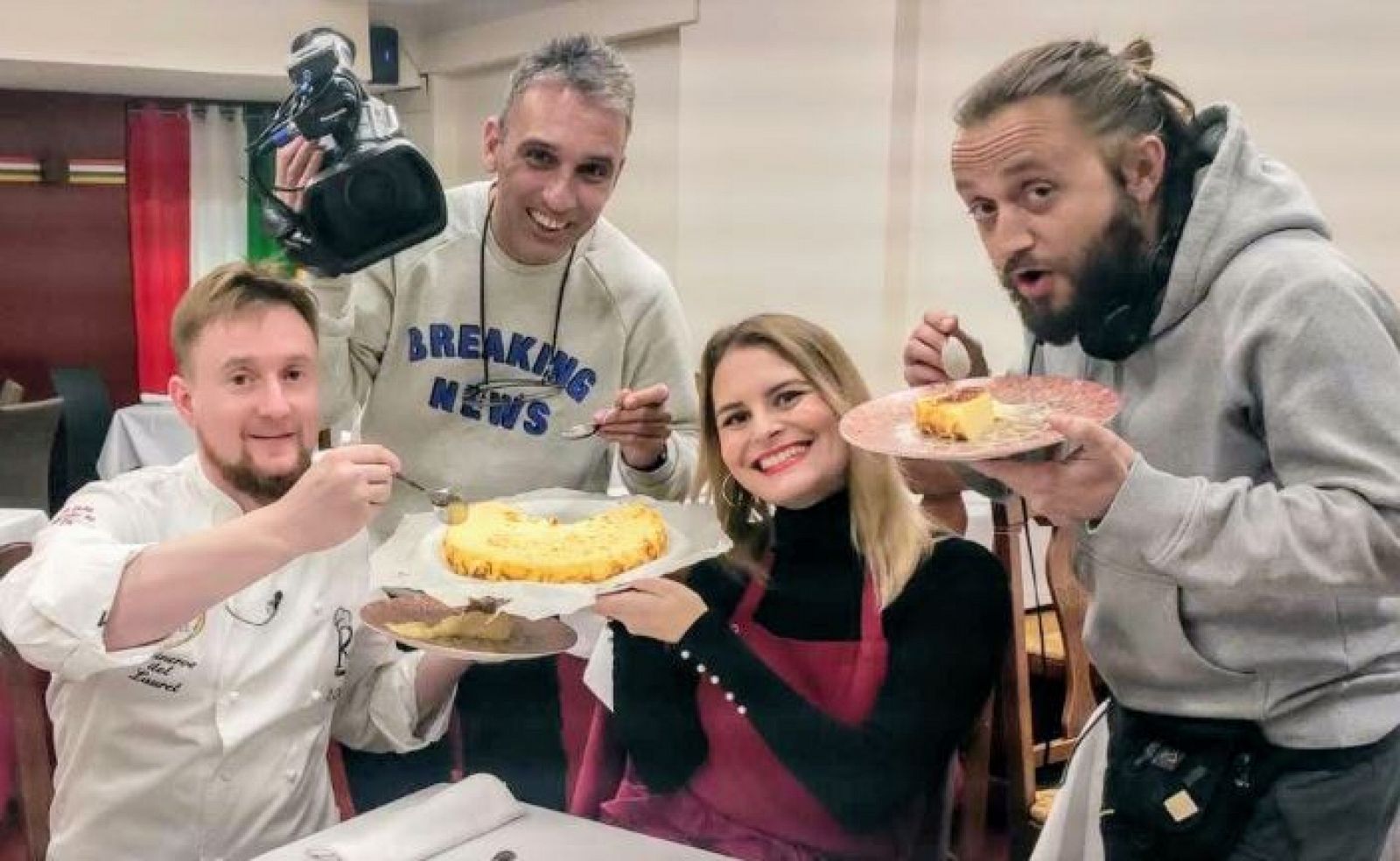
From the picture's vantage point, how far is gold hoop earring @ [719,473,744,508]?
3.93 ft

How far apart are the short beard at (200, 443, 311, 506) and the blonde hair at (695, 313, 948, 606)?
39 centimetres

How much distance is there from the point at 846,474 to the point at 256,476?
56cm

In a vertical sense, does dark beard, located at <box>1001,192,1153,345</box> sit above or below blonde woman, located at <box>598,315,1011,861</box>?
above

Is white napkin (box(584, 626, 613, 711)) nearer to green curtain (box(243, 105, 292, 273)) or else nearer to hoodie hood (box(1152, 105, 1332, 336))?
green curtain (box(243, 105, 292, 273))

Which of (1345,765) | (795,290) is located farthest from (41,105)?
(1345,765)

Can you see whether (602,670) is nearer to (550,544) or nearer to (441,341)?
(550,544)

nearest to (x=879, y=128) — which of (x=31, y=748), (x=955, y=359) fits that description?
(x=955, y=359)

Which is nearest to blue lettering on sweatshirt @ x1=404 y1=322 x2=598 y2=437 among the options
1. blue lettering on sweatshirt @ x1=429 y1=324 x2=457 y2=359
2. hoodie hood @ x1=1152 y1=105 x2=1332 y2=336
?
blue lettering on sweatshirt @ x1=429 y1=324 x2=457 y2=359

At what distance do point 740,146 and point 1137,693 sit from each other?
2.86ft

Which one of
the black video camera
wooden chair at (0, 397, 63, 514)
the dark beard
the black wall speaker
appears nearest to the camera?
the dark beard

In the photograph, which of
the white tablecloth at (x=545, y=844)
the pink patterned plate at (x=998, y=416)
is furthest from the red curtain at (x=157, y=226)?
the pink patterned plate at (x=998, y=416)

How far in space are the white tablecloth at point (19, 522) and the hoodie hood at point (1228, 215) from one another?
1.12 meters

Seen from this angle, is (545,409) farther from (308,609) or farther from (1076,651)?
(1076,651)

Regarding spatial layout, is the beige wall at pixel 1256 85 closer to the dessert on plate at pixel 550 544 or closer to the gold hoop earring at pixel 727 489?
the gold hoop earring at pixel 727 489
